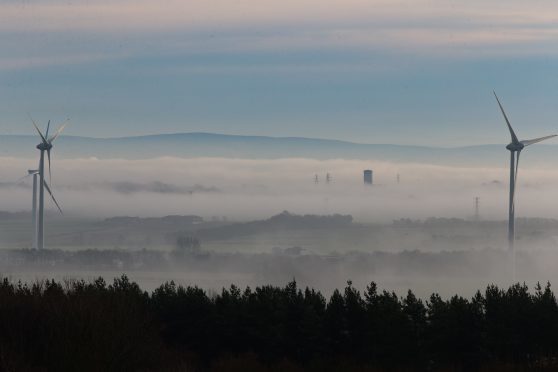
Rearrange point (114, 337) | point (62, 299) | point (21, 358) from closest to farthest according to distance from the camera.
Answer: point (21, 358) < point (114, 337) < point (62, 299)

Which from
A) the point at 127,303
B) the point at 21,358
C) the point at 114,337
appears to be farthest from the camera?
the point at 127,303

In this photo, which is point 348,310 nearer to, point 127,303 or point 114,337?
point 127,303

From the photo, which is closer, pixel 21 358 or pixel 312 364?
pixel 21 358

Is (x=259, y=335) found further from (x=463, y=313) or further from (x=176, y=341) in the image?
(x=463, y=313)

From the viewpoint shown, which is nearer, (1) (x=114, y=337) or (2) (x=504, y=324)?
(1) (x=114, y=337)

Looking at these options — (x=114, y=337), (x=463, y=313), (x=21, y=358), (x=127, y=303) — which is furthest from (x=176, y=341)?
(x=21, y=358)

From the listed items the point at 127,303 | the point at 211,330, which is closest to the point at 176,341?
the point at 211,330

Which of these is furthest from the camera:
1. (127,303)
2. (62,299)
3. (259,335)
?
(259,335)

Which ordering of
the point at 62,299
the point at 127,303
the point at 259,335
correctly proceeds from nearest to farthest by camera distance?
the point at 62,299 < the point at 127,303 < the point at 259,335
